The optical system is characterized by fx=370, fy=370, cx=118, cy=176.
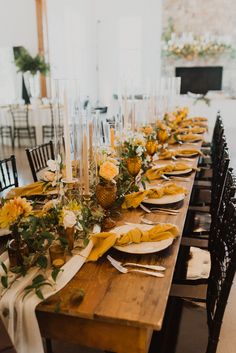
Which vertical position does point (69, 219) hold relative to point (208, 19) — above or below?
below

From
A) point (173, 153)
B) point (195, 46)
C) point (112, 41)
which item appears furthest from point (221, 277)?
point (112, 41)

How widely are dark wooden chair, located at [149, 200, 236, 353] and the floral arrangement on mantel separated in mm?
8639

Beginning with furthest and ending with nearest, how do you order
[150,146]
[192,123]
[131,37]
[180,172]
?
[131,37]
[192,123]
[150,146]
[180,172]

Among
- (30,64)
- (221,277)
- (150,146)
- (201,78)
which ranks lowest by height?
(221,277)

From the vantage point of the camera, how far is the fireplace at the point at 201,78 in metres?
9.69

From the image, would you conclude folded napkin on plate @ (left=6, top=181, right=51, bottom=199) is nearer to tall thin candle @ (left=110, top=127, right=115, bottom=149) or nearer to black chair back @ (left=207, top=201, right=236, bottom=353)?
tall thin candle @ (left=110, top=127, right=115, bottom=149)

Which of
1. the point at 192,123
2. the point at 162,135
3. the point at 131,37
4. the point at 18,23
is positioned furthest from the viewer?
the point at 131,37

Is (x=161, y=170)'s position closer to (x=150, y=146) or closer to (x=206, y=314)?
(x=150, y=146)

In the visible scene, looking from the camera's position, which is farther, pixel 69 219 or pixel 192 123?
pixel 192 123

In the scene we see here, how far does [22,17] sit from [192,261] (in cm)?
754

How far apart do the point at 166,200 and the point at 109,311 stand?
38.6 inches

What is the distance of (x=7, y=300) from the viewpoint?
→ 116 cm

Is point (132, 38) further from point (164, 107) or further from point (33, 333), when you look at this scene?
point (33, 333)

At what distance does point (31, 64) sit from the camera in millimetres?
7488
